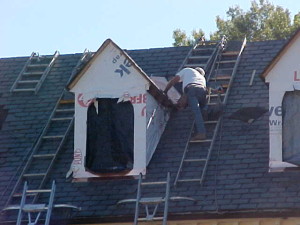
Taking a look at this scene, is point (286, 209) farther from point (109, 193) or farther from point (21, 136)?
point (21, 136)

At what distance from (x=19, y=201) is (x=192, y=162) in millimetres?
3218

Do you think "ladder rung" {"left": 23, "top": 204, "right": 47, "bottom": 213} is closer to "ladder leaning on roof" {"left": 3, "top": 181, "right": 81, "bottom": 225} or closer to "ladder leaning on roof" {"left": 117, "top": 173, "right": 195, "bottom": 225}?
"ladder leaning on roof" {"left": 3, "top": 181, "right": 81, "bottom": 225}

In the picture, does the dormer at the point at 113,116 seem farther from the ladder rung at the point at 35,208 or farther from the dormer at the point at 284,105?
the dormer at the point at 284,105

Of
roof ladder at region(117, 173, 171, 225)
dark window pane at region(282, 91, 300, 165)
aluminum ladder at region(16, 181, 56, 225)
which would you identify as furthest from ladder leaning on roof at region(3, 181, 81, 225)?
dark window pane at region(282, 91, 300, 165)

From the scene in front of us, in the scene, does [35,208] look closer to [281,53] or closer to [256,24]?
[281,53]

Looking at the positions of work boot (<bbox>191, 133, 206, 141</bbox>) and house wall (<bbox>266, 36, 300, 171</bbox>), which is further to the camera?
work boot (<bbox>191, 133, 206, 141</bbox>)

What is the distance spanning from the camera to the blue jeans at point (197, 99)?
2256 centimetres

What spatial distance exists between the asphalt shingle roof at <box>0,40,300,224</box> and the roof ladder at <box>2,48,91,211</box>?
0.17 m

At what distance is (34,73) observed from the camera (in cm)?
2592

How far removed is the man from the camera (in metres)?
22.5

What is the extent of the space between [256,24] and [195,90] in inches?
750

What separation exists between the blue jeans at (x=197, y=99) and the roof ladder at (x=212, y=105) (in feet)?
1.00

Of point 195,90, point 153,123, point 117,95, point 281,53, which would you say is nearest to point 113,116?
point 117,95

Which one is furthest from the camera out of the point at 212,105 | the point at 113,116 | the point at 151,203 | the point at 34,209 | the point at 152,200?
the point at 212,105
